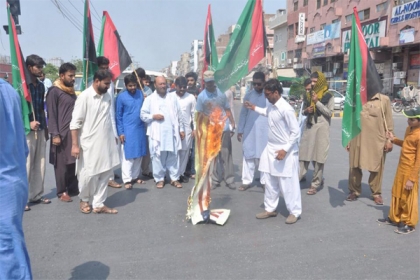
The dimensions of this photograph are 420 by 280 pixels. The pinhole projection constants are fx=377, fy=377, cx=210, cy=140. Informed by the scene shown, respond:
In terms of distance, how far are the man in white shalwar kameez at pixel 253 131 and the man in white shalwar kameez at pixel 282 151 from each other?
125 centimetres

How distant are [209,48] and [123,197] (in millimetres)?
2987

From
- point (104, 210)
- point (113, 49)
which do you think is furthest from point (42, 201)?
point (113, 49)

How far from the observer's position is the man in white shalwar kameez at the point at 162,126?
5.88 m

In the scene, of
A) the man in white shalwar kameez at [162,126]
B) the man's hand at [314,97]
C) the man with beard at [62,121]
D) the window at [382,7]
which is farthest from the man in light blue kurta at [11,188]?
the window at [382,7]

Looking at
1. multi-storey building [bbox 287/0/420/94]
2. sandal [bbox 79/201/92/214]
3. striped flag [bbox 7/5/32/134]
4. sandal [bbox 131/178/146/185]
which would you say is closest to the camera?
striped flag [bbox 7/5/32/134]

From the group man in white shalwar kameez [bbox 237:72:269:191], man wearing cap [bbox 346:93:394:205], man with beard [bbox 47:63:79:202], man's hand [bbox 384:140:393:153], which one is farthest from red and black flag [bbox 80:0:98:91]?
man's hand [bbox 384:140:393:153]

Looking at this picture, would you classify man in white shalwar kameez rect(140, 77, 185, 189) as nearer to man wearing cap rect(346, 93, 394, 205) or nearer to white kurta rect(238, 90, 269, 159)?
white kurta rect(238, 90, 269, 159)

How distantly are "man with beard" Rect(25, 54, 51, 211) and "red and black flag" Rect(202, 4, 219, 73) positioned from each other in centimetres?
263

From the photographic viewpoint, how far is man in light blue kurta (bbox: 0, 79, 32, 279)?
215 centimetres

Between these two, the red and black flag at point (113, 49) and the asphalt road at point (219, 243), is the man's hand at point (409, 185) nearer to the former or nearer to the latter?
the asphalt road at point (219, 243)

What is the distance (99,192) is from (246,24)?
2.95 metres

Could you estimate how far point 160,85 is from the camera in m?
5.83

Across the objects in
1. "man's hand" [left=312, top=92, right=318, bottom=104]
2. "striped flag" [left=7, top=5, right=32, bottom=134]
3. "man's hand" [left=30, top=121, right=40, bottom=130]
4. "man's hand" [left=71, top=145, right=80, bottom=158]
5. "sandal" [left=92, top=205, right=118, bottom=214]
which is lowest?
"sandal" [left=92, top=205, right=118, bottom=214]

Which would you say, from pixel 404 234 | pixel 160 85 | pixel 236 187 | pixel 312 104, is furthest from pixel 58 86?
pixel 404 234
